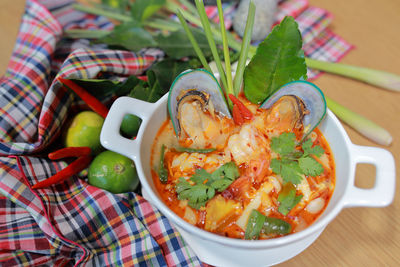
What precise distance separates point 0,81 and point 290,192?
1.01 meters

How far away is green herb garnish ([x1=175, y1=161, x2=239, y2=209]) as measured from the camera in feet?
2.77

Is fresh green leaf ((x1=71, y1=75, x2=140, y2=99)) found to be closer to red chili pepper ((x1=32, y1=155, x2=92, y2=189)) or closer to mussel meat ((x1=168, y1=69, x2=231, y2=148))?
red chili pepper ((x1=32, y1=155, x2=92, y2=189))

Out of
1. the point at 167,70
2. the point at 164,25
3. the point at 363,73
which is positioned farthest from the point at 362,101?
the point at 164,25

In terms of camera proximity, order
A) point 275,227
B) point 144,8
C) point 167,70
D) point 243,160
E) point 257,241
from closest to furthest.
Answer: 1. point 257,241
2. point 275,227
3. point 243,160
4. point 167,70
5. point 144,8

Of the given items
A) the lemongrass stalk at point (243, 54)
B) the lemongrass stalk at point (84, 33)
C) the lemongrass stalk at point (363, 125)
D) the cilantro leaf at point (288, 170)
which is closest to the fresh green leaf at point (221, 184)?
the cilantro leaf at point (288, 170)

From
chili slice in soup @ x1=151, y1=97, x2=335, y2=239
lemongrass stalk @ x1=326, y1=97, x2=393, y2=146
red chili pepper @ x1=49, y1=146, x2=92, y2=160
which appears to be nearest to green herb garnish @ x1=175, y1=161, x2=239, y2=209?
chili slice in soup @ x1=151, y1=97, x2=335, y2=239

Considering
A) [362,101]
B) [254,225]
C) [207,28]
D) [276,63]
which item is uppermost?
[207,28]

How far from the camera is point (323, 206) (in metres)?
0.84

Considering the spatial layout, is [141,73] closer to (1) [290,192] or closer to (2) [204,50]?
(2) [204,50]

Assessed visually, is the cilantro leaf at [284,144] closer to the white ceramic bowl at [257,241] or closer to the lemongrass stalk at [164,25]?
the white ceramic bowl at [257,241]

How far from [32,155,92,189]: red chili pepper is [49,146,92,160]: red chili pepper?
0.02 meters

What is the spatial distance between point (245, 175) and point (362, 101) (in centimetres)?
69

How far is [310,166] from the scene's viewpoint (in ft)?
2.84

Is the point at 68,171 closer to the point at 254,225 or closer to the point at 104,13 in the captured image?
the point at 254,225
